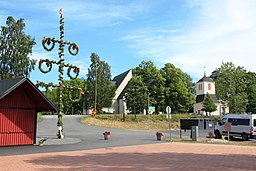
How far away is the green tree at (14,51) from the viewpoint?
46406 mm

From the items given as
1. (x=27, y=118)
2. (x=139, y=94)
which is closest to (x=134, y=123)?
(x=139, y=94)

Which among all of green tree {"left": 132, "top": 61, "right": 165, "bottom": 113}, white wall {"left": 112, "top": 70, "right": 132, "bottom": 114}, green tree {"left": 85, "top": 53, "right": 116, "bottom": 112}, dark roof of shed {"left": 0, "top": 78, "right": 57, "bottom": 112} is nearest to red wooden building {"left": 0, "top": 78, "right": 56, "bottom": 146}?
dark roof of shed {"left": 0, "top": 78, "right": 57, "bottom": 112}

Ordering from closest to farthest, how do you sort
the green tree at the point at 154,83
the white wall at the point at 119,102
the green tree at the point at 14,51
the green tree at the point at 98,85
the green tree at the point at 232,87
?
1. the green tree at the point at 14,51
2. the green tree at the point at 232,87
3. the green tree at the point at 154,83
4. the green tree at the point at 98,85
5. the white wall at the point at 119,102

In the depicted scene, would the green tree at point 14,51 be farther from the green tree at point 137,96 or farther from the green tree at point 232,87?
the green tree at point 232,87

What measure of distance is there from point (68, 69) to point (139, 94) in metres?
27.0

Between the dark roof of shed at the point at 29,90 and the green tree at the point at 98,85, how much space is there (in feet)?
148

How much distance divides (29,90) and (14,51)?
32369mm

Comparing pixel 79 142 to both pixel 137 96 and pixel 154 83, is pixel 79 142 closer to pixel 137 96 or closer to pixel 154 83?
pixel 137 96

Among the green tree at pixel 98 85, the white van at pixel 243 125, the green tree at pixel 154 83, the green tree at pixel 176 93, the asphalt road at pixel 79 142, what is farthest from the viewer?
the green tree at pixel 98 85

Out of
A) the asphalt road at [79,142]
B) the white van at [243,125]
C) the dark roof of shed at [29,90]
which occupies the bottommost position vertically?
the asphalt road at [79,142]

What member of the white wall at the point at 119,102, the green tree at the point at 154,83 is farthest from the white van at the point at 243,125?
the white wall at the point at 119,102

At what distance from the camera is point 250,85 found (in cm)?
7119

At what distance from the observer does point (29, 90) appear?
17.6m

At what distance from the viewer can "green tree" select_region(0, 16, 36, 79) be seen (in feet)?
152
